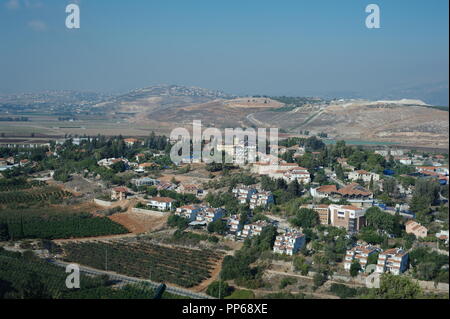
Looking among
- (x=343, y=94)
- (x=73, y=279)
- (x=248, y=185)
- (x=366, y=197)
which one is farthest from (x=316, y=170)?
(x=343, y=94)

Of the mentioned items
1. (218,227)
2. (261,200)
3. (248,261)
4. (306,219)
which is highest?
(261,200)

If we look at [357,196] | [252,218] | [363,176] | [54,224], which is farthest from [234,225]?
[363,176]

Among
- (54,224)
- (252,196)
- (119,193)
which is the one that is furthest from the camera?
(119,193)

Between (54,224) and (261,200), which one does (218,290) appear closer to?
(261,200)

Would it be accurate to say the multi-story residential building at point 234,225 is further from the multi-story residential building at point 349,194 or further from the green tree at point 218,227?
the multi-story residential building at point 349,194

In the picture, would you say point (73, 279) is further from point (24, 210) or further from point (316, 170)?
point (316, 170)

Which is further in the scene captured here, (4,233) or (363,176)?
(363,176)

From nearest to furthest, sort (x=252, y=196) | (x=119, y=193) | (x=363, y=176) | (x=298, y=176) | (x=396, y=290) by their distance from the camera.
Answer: (x=396, y=290) → (x=252, y=196) → (x=119, y=193) → (x=298, y=176) → (x=363, y=176)
